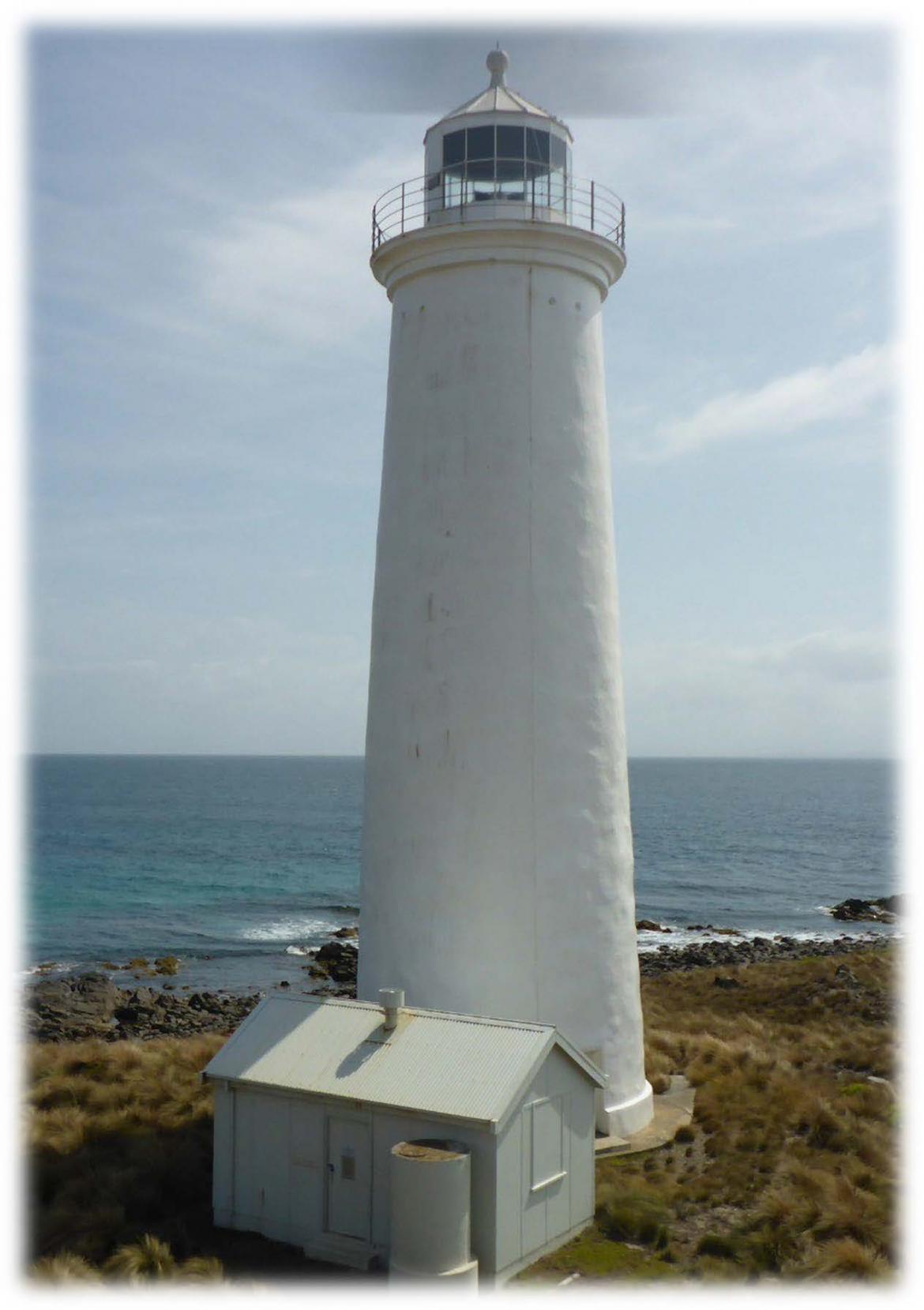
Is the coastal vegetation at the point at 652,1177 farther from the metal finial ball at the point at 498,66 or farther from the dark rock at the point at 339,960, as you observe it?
the dark rock at the point at 339,960

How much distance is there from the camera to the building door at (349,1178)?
938 centimetres

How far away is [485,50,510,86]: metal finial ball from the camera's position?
1290 cm

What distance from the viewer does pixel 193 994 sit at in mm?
29500

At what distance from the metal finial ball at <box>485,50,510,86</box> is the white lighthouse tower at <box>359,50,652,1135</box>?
617 millimetres

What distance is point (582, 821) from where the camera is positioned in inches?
468

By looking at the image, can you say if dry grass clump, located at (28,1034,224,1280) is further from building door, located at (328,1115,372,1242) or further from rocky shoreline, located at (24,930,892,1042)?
rocky shoreline, located at (24,930,892,1042)

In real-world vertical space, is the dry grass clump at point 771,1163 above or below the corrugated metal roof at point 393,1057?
below

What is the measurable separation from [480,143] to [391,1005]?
886 centimetres

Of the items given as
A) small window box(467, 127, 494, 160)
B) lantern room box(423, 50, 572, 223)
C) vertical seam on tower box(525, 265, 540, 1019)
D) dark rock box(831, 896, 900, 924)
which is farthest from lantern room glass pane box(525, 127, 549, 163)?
dark rock box(831, 896, 900, 924)

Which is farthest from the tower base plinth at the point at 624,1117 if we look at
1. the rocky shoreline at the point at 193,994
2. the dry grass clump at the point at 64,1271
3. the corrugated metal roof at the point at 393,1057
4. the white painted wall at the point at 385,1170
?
the rocky shoreline at the point at 193,994

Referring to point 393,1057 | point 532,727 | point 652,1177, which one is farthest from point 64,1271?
point 532,727

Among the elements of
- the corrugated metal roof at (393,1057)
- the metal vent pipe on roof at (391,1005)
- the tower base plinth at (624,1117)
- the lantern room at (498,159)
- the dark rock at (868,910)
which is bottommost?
the dark rock at (868,910)

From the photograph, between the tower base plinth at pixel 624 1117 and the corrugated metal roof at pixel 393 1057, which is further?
the tower base plinth at pixel 624 1117

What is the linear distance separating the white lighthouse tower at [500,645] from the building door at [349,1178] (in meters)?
2.25
